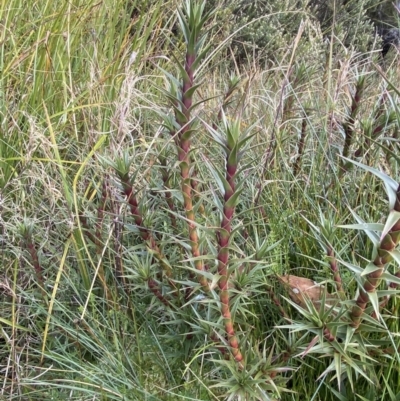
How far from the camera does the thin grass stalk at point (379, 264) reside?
0.75 m

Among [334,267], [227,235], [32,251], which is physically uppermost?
[227,235]

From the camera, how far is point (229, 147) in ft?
2.63

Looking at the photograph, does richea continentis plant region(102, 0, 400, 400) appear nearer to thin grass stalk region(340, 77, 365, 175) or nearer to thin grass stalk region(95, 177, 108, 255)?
thin grass stalk region(95, 177, 108, 255)

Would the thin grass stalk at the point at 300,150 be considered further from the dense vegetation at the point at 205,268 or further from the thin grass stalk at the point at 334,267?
the thin grass stalk at the point at 334,267

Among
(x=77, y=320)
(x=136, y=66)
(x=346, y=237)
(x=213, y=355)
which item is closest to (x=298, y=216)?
(x=346, y=237)

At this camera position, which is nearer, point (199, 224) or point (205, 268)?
point (199, 224)

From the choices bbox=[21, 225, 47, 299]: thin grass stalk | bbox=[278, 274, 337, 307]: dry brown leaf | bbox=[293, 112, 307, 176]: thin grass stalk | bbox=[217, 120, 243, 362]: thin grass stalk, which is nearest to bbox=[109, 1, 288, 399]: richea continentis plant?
bbox=[217, 120, 243, 362]: thin grass stalk

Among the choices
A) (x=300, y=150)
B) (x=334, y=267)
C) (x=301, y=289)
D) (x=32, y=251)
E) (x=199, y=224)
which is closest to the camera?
(x=199, y=224)

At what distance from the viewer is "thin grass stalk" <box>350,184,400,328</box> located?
75cm

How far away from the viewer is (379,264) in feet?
2.64

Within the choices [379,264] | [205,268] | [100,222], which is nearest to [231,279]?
[205,268]

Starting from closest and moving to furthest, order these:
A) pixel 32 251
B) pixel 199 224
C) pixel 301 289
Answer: pixel 199 224 < pixel 301 289 < pixel 32 251

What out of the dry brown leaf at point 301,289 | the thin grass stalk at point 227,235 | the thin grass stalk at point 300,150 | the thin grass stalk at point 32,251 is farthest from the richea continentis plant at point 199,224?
the thin grass stalk at point 300,150

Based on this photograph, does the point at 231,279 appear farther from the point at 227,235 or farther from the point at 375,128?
the point at 375,128
